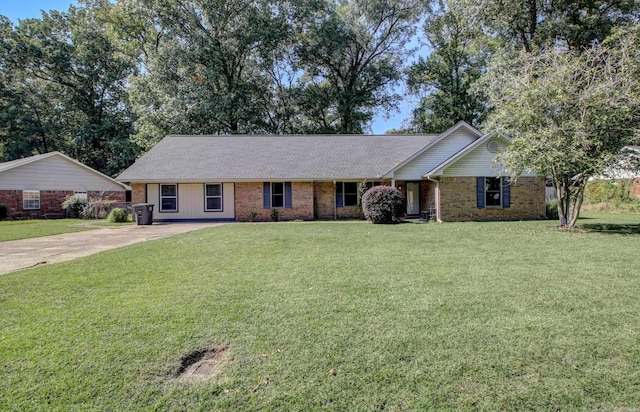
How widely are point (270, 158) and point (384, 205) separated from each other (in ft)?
25.9

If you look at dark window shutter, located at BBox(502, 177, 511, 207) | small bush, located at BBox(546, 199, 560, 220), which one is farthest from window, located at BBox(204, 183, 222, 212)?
small bush, located at BBox(546, 199, 560, 220)

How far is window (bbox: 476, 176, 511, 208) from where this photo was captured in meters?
17.0

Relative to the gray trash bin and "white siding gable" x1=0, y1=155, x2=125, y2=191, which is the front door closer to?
the gray trash bin

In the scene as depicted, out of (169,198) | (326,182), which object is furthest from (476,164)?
(169,198)

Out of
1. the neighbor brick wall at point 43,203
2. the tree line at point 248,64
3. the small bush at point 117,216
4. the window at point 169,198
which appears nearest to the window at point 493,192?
the tree line at point 248,64

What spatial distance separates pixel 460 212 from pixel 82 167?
24.6m

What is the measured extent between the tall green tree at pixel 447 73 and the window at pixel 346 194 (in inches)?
637

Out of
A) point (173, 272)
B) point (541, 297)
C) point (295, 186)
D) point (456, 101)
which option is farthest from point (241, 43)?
point (541, 297)

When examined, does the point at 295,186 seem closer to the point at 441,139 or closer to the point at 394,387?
the point at 441,139

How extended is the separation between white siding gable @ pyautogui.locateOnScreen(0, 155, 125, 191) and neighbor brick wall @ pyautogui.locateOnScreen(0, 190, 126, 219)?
305 mm

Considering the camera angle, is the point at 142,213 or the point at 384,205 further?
the point at 142,213

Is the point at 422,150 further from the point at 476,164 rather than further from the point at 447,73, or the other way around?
the point at 447,73

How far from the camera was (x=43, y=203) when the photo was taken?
22.3 meters

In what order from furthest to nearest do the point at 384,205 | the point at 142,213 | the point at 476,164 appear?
the point at 142,213 < the point at 476,164 < the point at 384,205
